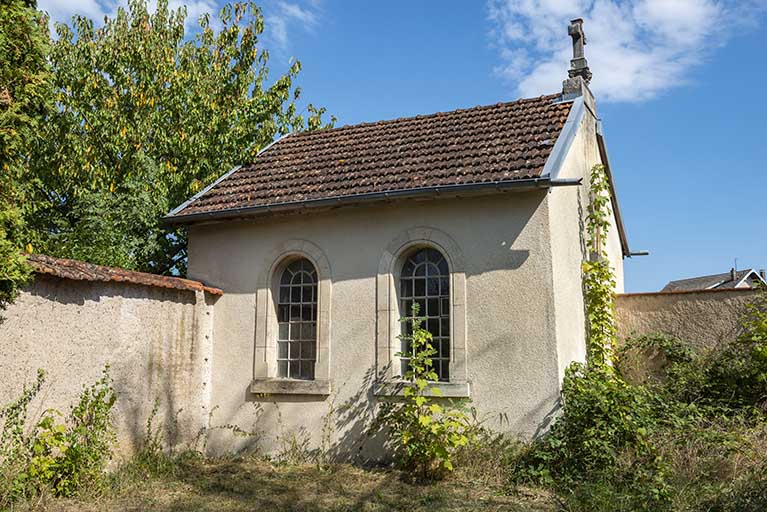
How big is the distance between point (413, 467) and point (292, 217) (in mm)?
4403

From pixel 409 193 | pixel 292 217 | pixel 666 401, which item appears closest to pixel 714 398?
pixel 666 401

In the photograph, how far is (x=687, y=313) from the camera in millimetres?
11719

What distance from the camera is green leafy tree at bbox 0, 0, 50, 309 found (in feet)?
20.4

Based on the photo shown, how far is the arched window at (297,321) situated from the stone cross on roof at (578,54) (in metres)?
6.26

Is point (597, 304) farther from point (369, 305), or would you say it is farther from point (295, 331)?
point (295, 331)

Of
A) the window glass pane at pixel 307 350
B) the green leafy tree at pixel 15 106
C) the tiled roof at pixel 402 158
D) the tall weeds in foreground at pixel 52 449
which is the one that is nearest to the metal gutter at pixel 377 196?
the tiled roof at pixel 402 158

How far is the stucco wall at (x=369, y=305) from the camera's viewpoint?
359 inches

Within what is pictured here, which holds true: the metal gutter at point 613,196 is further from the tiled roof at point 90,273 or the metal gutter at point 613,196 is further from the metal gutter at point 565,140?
the tiled roof at point 90,273

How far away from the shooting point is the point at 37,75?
6.53 m

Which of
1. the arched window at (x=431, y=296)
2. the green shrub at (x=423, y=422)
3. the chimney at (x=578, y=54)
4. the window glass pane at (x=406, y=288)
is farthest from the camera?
the chimney at (x=578, y=54)

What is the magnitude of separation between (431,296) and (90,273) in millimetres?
4720

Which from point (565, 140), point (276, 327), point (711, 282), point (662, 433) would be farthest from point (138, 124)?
point (711, 282)

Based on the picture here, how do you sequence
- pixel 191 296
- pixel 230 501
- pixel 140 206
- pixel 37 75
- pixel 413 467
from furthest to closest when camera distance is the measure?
pixel 140 206, pixel 191 296, pixel 413 467, pixel 230 501, pixel 37 75

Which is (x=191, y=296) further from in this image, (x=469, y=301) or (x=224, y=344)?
(x=469, y=301)
